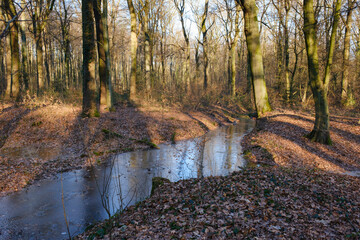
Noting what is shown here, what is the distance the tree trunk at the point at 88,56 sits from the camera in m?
14.2

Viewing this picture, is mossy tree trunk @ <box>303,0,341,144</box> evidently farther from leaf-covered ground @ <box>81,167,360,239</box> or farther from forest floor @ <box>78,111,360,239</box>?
leaf-covered ground @ <box>81,167,360,239</box>

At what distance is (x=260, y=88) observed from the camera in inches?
569

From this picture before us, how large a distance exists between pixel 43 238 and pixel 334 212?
19.1 ft

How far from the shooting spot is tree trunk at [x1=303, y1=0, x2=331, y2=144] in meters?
11.0

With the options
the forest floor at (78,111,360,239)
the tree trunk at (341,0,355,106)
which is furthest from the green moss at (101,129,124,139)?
the tree trunk at (341,0,355,106)

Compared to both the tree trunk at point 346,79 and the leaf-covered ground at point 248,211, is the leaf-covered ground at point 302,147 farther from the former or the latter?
the tree trunk at point 346,79

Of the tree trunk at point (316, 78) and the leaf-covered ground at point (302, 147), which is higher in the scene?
the tree trunk at point (316, 78)

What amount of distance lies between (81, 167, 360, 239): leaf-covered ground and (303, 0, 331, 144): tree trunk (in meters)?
4.68

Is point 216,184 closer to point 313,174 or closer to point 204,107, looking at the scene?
A: point 313,174

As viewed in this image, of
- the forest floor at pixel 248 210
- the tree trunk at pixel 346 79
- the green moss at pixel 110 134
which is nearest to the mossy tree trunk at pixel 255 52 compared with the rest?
the forest floor at pixel 248 210

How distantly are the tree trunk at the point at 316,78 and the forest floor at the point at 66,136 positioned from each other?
7.27 meters

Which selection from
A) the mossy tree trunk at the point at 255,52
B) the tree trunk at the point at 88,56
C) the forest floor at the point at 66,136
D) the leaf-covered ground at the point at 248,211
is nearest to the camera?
the leaf-covered ground at the point at 248,211

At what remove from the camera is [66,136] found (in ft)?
42.9

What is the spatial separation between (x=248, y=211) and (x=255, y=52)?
11087 mm
